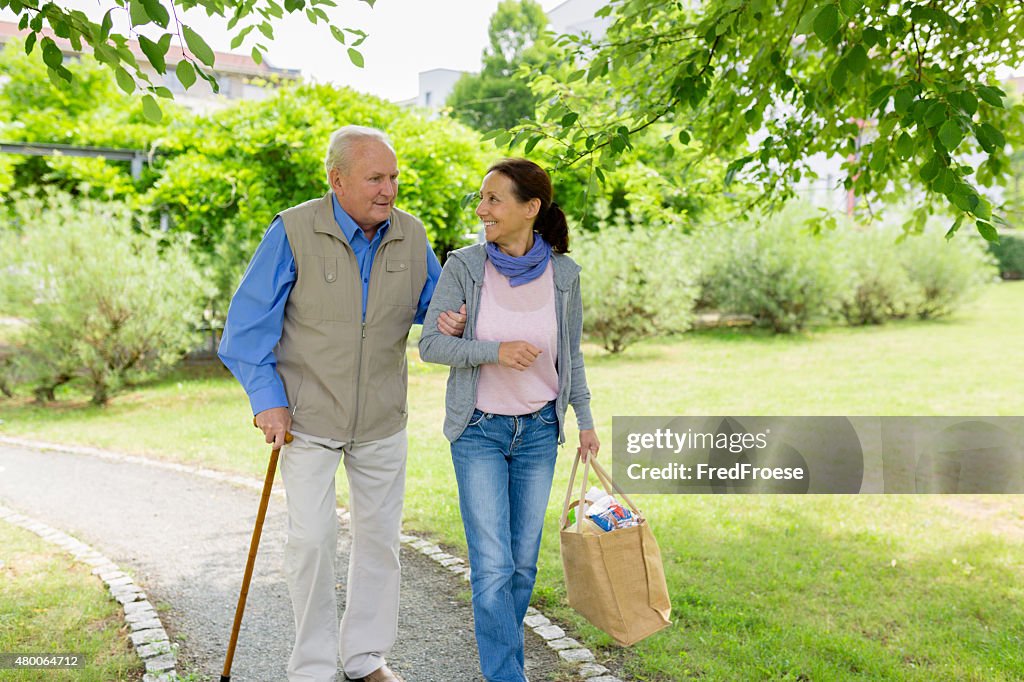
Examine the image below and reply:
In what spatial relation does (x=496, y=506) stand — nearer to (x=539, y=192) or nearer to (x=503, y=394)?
(x=503, y=394)

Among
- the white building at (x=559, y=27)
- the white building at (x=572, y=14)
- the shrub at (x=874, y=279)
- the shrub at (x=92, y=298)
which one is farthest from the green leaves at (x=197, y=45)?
the white building at (x=572, y=14)

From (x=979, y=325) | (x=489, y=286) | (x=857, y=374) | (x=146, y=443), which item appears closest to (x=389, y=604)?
(x=489, y=286)

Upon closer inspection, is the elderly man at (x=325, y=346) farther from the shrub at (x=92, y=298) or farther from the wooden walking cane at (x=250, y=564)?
the shrub at (x=92, y=298)

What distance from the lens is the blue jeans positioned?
3.28 meters

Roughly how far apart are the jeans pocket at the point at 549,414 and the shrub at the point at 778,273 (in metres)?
14.3

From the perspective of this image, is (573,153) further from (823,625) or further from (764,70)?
(823,625)

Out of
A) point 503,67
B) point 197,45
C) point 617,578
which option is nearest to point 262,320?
point 197,45

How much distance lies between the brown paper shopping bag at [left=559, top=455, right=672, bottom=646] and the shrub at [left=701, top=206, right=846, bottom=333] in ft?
47.2

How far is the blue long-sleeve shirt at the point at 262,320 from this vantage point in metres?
3.27

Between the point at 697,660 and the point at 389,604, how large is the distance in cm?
136

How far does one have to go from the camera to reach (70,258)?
9992mm

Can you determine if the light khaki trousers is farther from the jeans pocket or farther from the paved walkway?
the jeans pocket

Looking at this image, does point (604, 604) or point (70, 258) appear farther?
point (70, 258)

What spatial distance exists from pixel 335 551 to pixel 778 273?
1523cm
